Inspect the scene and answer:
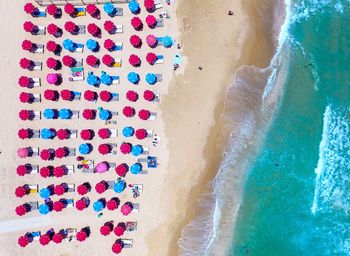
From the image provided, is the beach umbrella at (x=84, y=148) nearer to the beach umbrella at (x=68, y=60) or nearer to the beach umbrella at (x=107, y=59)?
the beach umbrella at (x=68, y=60)

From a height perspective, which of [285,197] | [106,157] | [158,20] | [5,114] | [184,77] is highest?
[158,20]

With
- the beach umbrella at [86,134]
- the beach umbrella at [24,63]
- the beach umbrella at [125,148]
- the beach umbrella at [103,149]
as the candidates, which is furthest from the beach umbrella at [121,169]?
the beach umbrella at [24,63]

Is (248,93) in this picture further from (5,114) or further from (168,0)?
(5,114)

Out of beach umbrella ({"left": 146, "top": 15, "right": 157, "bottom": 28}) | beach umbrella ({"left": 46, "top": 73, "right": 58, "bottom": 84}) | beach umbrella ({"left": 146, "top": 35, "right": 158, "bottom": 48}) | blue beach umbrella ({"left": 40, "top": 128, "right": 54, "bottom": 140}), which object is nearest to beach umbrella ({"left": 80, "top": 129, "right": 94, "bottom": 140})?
blue beach umbrella ({"left": 40, "top": 128, "right": 54, "bottom": 140})

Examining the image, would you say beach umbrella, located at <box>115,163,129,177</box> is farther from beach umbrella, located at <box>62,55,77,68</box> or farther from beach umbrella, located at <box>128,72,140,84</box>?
beach umbrella, located at <box>62,55,77,68</box>

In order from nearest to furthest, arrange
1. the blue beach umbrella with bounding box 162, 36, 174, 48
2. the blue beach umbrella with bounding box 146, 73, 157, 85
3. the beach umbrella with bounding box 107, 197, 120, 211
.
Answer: the beach umbrella with bounding box 107, 197, 120, 211, the blue beach umbrella with bounding box 146, 73, 157, 85, the blue beach umbrella with bounding box 162, 36, 174, 48

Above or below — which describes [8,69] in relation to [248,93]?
above

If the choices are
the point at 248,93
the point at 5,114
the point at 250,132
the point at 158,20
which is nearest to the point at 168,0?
the point at 158,20
